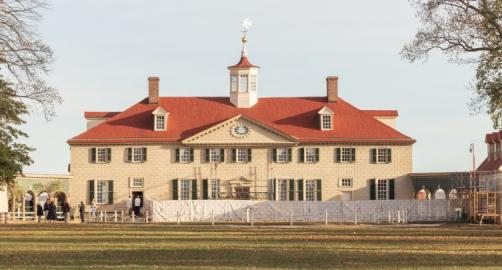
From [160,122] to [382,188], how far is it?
49.7ft

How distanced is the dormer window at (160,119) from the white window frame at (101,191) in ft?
16.2

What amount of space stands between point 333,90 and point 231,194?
1053cm

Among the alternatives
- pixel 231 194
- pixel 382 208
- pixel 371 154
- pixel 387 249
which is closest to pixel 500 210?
pixel 382 208

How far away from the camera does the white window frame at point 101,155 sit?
75375mm

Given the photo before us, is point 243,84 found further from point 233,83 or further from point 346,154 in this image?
point 346,154

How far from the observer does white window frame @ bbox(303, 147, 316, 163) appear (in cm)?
7512

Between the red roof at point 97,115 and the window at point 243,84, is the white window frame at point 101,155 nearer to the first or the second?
the red roof at point 97,115

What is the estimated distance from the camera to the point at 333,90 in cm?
7875

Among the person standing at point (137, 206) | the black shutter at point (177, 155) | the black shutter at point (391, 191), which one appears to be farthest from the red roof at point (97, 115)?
the black shutter at point (391, 191)

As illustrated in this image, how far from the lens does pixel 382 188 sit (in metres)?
74.9

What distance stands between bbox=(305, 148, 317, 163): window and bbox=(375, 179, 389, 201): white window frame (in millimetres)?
4350

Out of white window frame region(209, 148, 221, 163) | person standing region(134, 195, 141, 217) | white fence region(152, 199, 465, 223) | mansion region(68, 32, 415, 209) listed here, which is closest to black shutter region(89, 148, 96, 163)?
mansion region(68, 32, 415, 209)

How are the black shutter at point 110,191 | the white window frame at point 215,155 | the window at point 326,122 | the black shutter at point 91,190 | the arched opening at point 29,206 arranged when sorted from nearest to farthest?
1. the arched opening at point 29,206
2. the black shutter at point 110,191
3. the black shutter at point 91,190
4. the white window frame at point 215,155
5. the window at point 326,122

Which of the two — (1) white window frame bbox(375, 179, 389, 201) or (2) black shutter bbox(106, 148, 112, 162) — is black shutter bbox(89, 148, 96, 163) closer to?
(2) black shutter bbox(106, 148, 112, 162)
